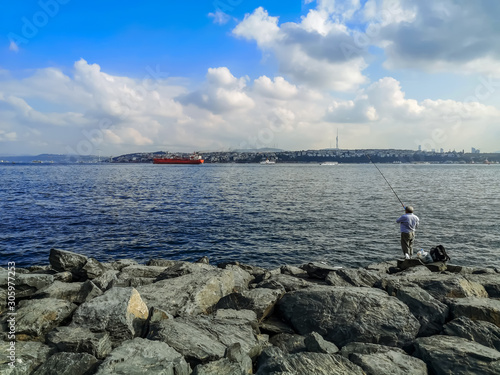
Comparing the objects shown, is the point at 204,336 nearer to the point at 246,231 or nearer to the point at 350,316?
the point at 350,316

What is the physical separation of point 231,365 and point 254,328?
1.88 m

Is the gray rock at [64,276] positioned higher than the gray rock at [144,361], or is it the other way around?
the gray rock at [144,361]

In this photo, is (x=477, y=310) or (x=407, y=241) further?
(x=407, y=241)

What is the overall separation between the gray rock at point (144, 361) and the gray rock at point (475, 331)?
5.02m

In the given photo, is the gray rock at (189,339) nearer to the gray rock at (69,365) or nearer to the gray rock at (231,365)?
the gray rock at (231,365)

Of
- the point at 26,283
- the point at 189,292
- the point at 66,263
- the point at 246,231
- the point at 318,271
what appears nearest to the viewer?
the point at 189,292

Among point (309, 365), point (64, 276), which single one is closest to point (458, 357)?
point (309, 365)

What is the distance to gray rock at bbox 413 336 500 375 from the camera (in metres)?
4.79

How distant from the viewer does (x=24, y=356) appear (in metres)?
5.06

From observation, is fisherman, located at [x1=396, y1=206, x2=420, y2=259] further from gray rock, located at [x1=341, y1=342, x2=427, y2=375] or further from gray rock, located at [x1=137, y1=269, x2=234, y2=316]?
gray rock, located at [x1=341, y1=342, x2=427, y2=375]

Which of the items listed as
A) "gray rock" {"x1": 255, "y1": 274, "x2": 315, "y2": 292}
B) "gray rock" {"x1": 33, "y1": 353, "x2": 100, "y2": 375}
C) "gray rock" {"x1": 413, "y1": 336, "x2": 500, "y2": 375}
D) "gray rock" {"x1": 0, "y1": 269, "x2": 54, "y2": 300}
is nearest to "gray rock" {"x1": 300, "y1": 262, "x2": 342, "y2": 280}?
"gray rock" {"x1": 255, "y1": 274, "x2": 315, "y2": 292}

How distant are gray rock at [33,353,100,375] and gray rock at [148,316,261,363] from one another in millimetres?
1044

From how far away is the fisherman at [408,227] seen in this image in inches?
535

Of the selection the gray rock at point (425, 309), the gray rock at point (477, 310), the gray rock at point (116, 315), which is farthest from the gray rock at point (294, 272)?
the gray rock at point (116, 315)
